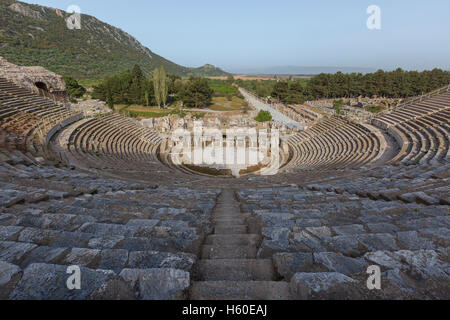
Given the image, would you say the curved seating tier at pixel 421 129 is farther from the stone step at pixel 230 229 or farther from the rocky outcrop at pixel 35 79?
the rocky outcrop at pixel 35 79

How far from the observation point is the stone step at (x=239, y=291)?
5.96 ft

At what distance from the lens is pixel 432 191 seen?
532 cm

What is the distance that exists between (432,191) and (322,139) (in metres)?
18.3

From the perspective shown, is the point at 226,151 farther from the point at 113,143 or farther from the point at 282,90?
the point at 282,90

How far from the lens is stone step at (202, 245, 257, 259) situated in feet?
9.32

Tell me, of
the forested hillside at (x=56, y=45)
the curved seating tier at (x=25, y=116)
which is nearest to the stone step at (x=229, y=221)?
the curved seating tier at (x=25, y=116)

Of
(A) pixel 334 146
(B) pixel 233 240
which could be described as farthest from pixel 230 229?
(A) pixel 334 146

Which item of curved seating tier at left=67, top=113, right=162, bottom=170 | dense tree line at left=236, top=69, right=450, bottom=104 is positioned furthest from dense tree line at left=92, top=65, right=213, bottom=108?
curved seating tier at left=67, top=113, right=162, bottom=170

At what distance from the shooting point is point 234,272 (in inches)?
94.8

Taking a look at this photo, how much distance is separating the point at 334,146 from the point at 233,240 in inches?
768

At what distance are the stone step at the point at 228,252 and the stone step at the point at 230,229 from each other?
0.79 meters

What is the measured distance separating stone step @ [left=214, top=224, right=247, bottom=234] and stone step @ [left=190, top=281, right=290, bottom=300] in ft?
6.15

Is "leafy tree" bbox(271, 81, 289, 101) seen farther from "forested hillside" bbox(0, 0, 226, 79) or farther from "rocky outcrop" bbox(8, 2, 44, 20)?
"rocky outcrop" bbox(8, 2, 44, 20)

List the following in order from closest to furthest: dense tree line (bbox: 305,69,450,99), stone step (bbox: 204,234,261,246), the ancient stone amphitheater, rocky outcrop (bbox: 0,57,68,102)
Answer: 1. the ancient stone amphitheater
2. stone step (bbox: 204,234,261,246)
3. rocky outcrop (bbox: 0,57,68,102)
4. dense tree line (bbox: 305,69,450,99)
